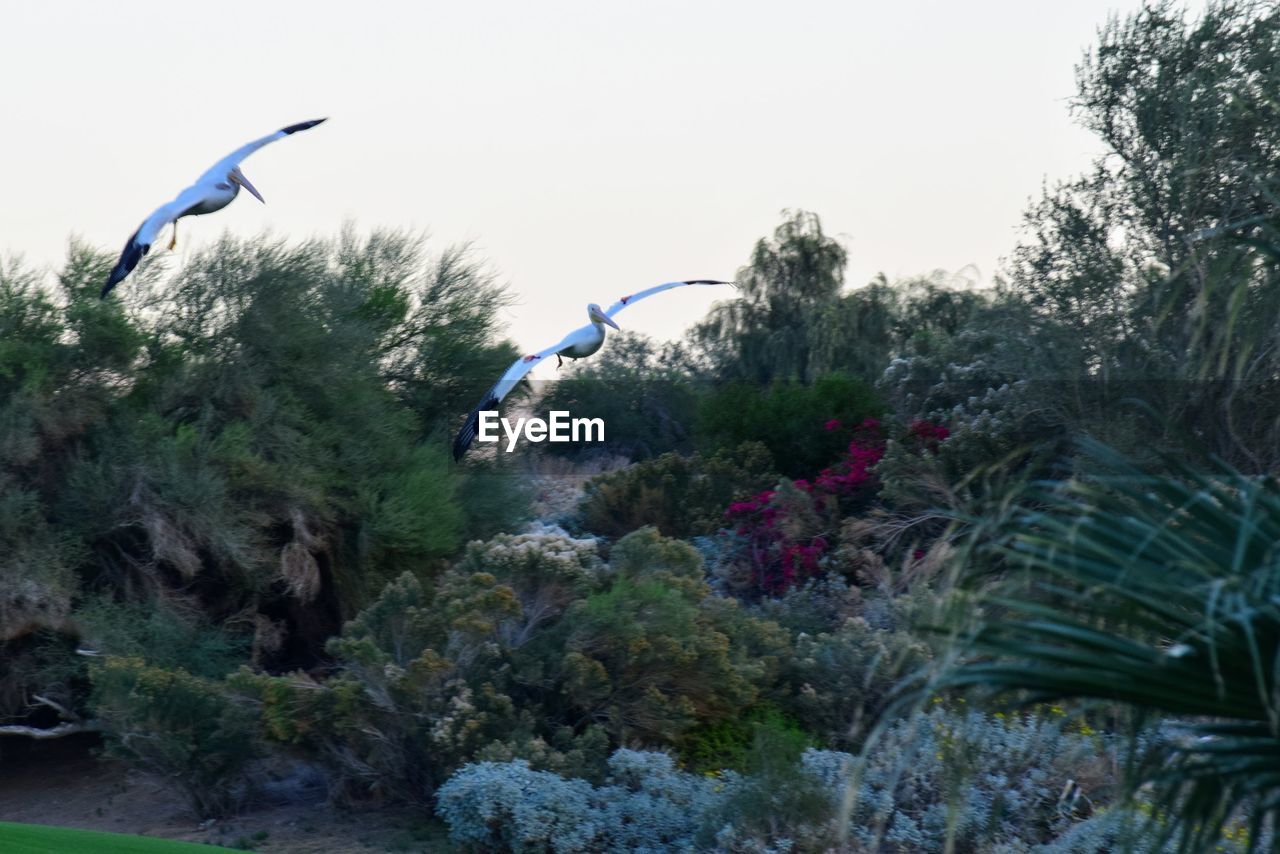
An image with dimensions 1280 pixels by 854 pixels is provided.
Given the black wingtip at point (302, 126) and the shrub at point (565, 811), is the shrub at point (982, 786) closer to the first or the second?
the shrub at point (565, 811)

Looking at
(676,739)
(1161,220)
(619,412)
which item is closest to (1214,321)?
(1161,220)

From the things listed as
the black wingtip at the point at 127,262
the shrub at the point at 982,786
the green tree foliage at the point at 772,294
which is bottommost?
the shrub at the point at 982,786

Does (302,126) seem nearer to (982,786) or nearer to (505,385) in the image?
(505,385)

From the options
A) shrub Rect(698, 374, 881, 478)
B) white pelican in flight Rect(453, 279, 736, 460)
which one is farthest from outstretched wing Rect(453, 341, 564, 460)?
shrub Rect(698, 374, 881, 478)

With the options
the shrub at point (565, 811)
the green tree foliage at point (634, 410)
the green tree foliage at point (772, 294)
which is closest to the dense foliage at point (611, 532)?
the shrub at point (565, 811)

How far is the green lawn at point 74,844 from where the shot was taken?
7414 millimetres

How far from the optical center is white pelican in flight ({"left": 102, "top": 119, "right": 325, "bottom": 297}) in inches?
445

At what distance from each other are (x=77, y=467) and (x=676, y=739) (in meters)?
7.11

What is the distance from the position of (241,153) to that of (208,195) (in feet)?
1.58

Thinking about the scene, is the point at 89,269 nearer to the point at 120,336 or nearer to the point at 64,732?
the point at 120,336

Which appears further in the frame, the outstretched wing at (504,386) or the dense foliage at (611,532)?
the outstretched wing at (504,386)

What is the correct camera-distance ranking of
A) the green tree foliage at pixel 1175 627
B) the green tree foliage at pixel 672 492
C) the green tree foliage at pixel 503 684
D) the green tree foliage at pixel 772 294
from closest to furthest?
the green tree foliage at pixel 1175 627 → the green tree foliage at pixel 503 684 → the green tree foliage at pixel 672 492 → the green tree foliage at pixel 772 294

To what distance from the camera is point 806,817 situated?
8.23 m

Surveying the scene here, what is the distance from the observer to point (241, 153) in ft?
38.0
